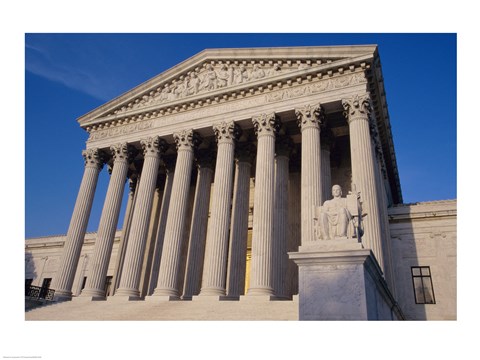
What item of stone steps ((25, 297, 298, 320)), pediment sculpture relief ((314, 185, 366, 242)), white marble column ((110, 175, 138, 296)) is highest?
white marble column ((110, 175, 138, 296))

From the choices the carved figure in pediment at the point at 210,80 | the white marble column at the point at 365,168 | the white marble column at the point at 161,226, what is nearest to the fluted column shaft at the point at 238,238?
the carved figure in pediment at the point at 210,80

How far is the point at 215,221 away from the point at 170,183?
9.94 metres

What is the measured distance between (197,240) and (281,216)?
6814mm

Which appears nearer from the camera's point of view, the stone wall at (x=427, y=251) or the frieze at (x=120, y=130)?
the stone wall at (x=427, y=251)

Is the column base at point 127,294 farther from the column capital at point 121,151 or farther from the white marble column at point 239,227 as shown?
the column capital at point 121,151

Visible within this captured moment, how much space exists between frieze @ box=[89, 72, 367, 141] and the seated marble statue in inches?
585

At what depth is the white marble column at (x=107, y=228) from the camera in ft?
89.7

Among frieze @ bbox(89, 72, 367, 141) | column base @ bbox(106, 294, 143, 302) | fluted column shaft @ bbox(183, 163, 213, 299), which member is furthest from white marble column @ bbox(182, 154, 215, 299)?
frieze @ bbox(89, 72, 367, 141)

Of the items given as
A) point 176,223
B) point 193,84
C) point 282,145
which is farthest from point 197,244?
point 193,84

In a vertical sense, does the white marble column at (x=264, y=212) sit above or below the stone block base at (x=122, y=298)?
above

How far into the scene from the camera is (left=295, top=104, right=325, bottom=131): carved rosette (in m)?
24.9

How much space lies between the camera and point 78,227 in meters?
30.2

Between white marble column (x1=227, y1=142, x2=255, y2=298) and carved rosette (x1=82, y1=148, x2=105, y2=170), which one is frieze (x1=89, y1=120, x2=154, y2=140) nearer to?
carved rosette (x1=82, y1=148, x2=105, y2=170)

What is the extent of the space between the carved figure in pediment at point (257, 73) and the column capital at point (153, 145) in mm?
8839
